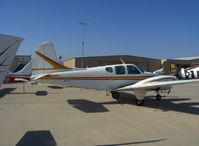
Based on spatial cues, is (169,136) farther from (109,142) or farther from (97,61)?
(97,61)

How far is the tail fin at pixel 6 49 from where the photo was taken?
5426mm

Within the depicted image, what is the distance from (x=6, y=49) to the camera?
548 cm

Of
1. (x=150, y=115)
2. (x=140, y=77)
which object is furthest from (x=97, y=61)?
(x=150, y=115)

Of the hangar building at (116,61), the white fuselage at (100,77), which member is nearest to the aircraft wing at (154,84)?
the white fuselage at (100,77)

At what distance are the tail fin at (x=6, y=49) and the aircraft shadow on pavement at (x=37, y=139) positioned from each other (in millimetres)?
2038

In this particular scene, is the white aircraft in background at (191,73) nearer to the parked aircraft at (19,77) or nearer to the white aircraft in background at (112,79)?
the white aircraft in background at (112,79)

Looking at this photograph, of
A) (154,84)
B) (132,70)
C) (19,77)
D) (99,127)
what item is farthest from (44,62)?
(19,77)

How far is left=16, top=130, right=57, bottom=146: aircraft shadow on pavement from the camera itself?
6879 millimetres

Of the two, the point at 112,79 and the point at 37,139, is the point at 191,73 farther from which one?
the point at 37,139

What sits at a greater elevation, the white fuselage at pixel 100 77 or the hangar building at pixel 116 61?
the hangar building at pixel 116 61

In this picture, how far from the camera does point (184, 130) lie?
27.7ft

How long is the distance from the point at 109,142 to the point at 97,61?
2048 inches

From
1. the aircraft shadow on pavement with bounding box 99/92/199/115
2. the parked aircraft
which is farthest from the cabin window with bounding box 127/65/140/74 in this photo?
A: the parked aircraft

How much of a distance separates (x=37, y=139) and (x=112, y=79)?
27.5 feet
